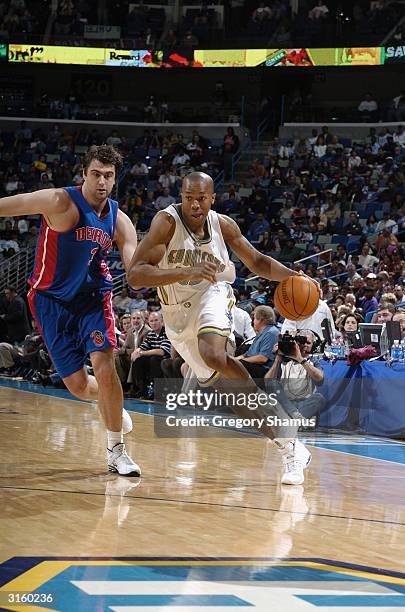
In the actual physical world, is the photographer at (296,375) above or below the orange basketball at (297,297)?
below

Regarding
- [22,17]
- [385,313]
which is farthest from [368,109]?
[385,313]

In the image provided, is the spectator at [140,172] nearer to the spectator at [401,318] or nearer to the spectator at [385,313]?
the spectator at [385,313]

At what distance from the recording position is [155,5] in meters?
28.6

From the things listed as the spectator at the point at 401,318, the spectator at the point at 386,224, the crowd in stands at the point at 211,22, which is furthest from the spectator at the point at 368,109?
the spectator at the point at 401,318

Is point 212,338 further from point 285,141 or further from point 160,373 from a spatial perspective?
point 285,141

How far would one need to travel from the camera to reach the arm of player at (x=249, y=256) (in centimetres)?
559

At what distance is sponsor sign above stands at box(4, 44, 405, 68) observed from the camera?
25.1 metres

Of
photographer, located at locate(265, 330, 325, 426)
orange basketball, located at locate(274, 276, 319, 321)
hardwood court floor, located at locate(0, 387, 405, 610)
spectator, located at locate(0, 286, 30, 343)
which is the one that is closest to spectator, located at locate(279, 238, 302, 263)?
spectator, located at locate(0, 286, 30, 343)

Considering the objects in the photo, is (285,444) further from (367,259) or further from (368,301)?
(367,259)

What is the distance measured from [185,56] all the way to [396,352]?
1977cm

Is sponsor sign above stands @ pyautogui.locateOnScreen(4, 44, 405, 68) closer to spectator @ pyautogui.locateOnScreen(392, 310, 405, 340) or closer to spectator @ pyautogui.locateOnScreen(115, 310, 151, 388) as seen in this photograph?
spectator @ pyautogui.locateOnScreen(115, 310, 151, 388)

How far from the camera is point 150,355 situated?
1170cm

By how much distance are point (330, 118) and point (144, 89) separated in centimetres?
693

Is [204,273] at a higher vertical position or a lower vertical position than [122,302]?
lower
